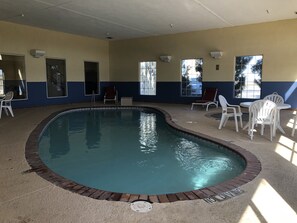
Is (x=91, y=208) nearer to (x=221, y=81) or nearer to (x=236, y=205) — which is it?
(x=236, y=205)

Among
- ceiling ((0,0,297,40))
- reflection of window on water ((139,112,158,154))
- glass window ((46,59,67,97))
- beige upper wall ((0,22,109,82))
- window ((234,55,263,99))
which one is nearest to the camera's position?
reflection of window on water ((139,112,158,154))

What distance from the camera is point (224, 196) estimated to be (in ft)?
7.68

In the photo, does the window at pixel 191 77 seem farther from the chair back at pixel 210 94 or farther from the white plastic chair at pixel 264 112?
the white plastic chair at pixel 264 112

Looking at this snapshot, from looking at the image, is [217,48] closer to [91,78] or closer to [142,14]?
[142,14]

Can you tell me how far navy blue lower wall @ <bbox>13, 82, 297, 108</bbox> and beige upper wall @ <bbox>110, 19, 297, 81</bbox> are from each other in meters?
0.26

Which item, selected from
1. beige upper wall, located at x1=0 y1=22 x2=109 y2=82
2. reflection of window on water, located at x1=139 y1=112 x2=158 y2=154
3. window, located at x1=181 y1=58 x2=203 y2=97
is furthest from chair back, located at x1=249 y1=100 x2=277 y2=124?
beige upper wall, located at x1=0 y1=22 x2=109 y2=82

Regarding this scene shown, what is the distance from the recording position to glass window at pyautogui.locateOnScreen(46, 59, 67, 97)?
10.6 metres

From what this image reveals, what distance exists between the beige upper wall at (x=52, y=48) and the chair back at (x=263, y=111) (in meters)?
8.48

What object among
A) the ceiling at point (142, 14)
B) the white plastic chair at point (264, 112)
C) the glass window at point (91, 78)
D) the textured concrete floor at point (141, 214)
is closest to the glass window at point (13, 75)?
the ceiling at point (142, 14)

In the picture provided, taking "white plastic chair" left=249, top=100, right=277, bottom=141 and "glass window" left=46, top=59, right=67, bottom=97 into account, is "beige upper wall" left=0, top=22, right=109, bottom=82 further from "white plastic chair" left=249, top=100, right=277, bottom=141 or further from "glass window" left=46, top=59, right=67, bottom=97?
"white plastic chair" left=249, top=100, right=277, bottom=141

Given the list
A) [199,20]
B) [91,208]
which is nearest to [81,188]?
[91,208]

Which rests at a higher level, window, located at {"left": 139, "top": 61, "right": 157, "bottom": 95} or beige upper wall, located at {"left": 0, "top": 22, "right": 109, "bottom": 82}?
beige upper wall, located at {"left": 0, "top": 22, "right": 109, "bottom": 82}

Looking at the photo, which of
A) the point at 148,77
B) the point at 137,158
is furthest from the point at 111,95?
the point at 137,158

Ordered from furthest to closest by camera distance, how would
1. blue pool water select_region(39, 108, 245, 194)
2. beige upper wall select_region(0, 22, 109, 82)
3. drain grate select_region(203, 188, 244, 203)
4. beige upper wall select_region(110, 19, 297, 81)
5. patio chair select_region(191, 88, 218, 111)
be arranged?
patio chair select_region(191, 88, 218, 111)
beige upper wall select_region(0, 22, 109, 82)
beige upper wall select_region(110, 19, 297, 81)
blue pool water select_region(39, 108, 245, 194)
drain grate select_region(203, 188, 244, 203)
